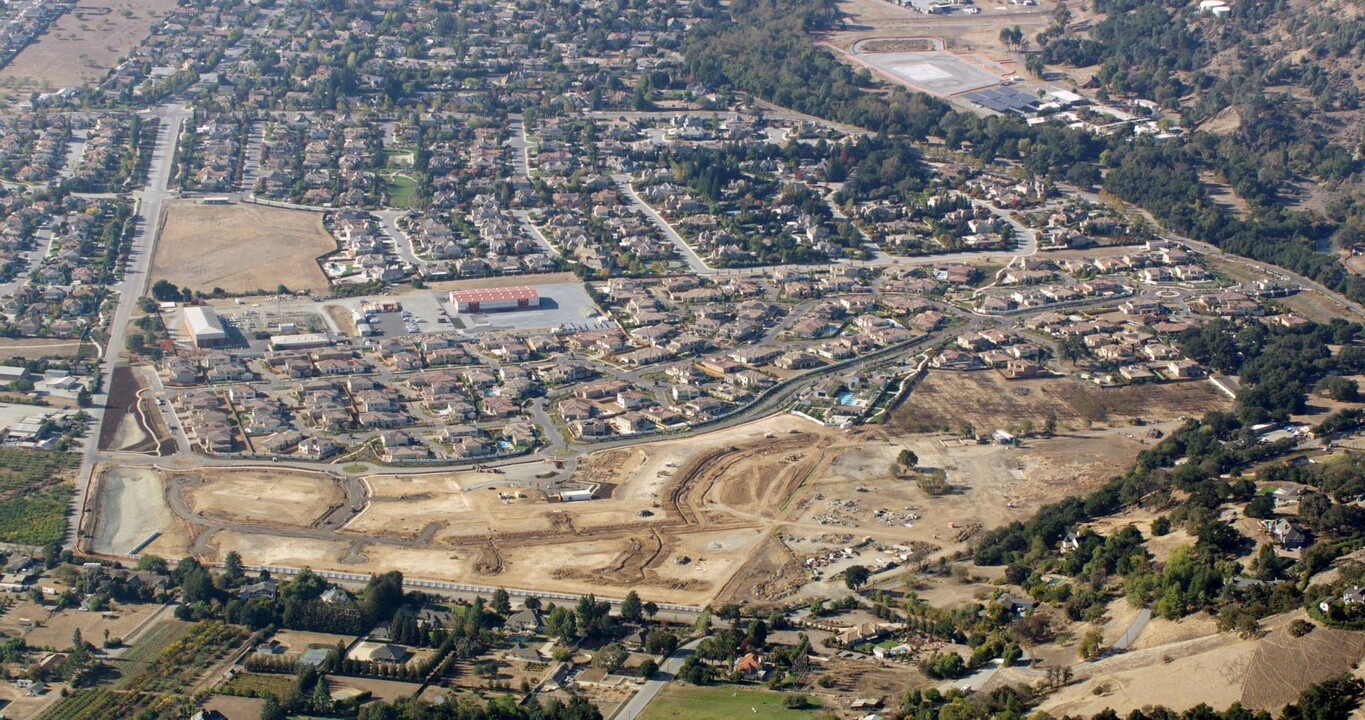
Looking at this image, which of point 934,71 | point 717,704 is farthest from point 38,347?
point 934,71

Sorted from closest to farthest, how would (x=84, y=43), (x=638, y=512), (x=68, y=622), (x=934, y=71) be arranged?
1. (x=68, y=622)
2. (x=638, y=512)
3. (x=934, y=71)
4. (x=84, y=43)

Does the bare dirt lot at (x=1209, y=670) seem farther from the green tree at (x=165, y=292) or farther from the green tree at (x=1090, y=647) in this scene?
the green tree at (x=165, y=292)

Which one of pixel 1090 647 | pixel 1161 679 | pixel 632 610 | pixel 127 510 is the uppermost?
pixel 1161 679

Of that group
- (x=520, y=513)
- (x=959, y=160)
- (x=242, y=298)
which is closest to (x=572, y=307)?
(x=242, y=298)

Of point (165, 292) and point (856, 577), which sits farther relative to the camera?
point (165, 292)

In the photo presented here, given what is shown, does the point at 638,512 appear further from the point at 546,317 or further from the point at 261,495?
the point at 546,317

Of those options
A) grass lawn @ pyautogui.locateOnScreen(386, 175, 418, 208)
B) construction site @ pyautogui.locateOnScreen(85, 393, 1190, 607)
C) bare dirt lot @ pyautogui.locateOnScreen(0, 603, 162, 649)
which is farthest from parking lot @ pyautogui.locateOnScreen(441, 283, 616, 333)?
bare dirt lot @ pyautogui.locateOnScreen(0, 603, 162, 649)

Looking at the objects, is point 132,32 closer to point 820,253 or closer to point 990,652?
point 820,253
